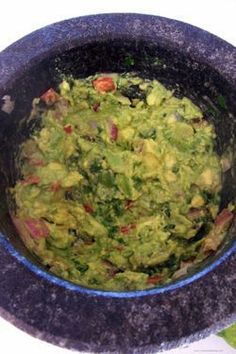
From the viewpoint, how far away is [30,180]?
1.60 meters

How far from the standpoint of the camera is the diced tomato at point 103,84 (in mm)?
1674

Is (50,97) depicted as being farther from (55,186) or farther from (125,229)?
(125,229)

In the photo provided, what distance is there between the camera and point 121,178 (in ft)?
5.36

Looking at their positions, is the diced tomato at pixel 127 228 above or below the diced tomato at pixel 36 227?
below

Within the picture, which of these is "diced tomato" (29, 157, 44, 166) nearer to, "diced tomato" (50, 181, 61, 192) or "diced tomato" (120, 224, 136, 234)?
"diced tomato" (50, 181, 61, 192)

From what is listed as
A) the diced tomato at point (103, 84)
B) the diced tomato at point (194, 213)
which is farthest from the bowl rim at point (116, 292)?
the diced tomato at point (103, 84)

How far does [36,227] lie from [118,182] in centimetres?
27

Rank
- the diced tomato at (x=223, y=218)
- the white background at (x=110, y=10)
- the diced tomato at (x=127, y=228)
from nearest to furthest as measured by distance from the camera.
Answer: the diced tomato at (x=223, y=218)
the diced tomato at (x=127, y=228)
the white background at (x=110, y=10)

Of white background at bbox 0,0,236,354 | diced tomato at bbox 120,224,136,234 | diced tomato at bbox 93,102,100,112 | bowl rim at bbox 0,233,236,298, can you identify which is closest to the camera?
bowl rim at bbox 0,233,236,298

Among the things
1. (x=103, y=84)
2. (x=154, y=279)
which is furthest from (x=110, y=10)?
(x=154, y=279)

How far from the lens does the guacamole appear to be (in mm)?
1544

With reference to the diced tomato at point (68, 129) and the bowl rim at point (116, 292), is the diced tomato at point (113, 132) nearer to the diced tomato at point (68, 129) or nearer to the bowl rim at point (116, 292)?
the diced tomato at point (68, 129)

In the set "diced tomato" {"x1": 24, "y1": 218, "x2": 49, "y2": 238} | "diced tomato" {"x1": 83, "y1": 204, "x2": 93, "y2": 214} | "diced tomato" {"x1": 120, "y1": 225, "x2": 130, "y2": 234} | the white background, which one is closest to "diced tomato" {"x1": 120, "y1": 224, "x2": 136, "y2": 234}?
"diced tomato" {"x1": 120, "y1": 225, "x2": 130, "y2": 234}

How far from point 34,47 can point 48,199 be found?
0.41m
